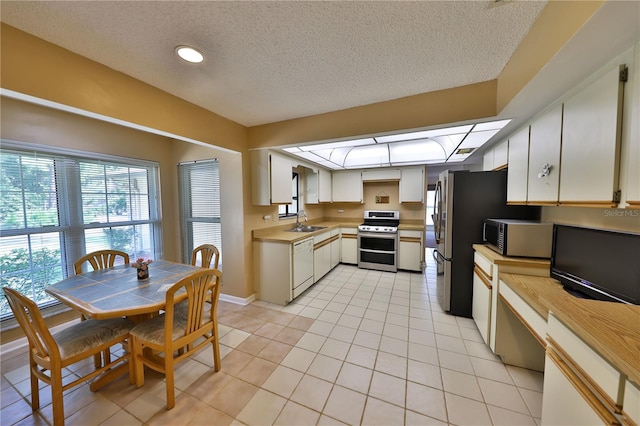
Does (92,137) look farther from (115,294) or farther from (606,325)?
(606,325)

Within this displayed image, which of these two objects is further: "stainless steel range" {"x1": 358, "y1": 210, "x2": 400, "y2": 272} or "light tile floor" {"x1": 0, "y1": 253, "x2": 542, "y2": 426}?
"stainless steel range" {"x1": 358, "y1": 210, "x2": 400, "y2": 272}

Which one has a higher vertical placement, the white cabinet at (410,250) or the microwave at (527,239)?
the microwave at (527,239)

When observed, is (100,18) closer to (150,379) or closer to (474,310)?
(150,379)

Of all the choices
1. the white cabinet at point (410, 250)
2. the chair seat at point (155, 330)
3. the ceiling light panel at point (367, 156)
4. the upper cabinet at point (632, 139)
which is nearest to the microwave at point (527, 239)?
the upper cabinet at point (632, 139)

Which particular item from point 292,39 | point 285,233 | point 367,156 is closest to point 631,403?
point 292,39

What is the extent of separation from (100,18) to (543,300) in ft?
9.75

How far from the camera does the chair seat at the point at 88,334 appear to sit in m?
1.44

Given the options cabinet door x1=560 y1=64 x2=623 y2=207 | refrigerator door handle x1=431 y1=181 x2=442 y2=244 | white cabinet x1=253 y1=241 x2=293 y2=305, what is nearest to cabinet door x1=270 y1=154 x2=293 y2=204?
white cabinet x1=253 y1=241 x2=293 y2=305

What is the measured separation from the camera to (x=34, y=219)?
2.23 metres

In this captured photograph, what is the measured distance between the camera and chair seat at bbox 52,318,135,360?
1.44m

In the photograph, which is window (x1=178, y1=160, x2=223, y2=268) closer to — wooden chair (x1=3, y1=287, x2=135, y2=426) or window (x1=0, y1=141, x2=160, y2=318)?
window (x1=0, y1=141, x2=160, y2=318)

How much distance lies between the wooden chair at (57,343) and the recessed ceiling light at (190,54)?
5.93 ft

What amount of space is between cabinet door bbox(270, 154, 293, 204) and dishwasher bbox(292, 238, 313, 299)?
2.37 ft

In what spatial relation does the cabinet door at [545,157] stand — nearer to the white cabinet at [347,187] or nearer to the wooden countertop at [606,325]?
the wooden countertop at [606,325]
